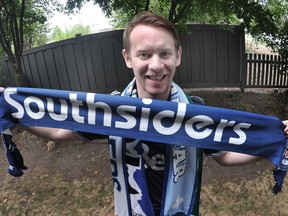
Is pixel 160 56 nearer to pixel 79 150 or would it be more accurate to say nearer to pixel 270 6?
pixel 79 150

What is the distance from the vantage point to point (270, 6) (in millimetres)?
6344

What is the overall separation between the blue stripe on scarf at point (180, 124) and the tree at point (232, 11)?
392 cm

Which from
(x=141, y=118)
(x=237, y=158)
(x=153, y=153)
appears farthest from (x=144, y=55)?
(x=237, y=158)

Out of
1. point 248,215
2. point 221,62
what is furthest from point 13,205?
point 221,62

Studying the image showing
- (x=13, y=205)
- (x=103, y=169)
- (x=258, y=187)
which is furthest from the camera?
(x=103, y=169)

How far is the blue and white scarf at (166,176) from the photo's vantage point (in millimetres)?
1671

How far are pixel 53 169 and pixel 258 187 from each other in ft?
10.8

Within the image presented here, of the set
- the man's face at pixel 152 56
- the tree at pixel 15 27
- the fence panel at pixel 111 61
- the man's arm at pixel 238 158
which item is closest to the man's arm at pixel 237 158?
the man's arm at pixel 238 158

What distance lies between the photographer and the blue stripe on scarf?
165cm

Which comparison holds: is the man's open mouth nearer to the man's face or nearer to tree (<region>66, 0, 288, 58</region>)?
the man's face

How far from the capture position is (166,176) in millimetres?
1672

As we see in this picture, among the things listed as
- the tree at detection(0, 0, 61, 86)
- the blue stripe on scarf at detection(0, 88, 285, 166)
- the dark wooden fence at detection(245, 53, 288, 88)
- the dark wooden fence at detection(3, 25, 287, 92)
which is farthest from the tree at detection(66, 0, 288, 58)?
the blue stripe on scarf at detection(0, 88, 285, 166)

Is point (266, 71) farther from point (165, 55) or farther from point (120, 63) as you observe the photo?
point (165, 55)

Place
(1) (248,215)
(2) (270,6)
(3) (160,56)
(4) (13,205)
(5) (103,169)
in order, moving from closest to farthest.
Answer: (3) (160,56) → (1) (248,215) → (4) (13,205) → (5) (103,169) → (2) (270,6)
